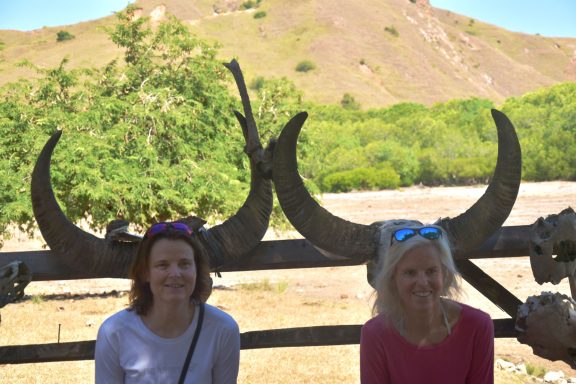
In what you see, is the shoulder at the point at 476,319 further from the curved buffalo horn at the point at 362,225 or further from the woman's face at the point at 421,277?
the curved buffalo horn at the point at 362,225

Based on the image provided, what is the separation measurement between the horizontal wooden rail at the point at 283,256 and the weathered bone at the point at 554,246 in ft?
0.29

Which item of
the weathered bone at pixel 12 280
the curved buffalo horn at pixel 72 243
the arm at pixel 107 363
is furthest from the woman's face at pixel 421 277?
the weathered bone at pixel 12 280

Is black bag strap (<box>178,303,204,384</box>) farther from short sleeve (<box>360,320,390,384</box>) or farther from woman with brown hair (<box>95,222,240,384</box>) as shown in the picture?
short sleeve (<box>360,320,390,384</box>)

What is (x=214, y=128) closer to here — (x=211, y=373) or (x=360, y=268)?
(x=360, y=268)

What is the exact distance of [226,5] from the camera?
456ft

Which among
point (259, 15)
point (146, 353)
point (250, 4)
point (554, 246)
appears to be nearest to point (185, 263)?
point (146, 353)

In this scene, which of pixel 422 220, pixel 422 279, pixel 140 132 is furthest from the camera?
pixel 422 220

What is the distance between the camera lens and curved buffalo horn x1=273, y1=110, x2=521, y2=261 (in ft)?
10.2

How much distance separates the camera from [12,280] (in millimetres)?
3154

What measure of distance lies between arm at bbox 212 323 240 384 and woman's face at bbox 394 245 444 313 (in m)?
0.59

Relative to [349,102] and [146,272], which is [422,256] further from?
[349,102]

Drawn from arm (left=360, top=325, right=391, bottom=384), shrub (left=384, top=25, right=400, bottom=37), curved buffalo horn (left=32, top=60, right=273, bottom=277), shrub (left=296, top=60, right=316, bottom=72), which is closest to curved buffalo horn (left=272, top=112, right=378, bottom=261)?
curved buffalo horn (left=32, top=60, right=273, bottom=277)

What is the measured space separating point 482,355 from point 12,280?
1.83 metres

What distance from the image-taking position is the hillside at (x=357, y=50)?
313 ft
